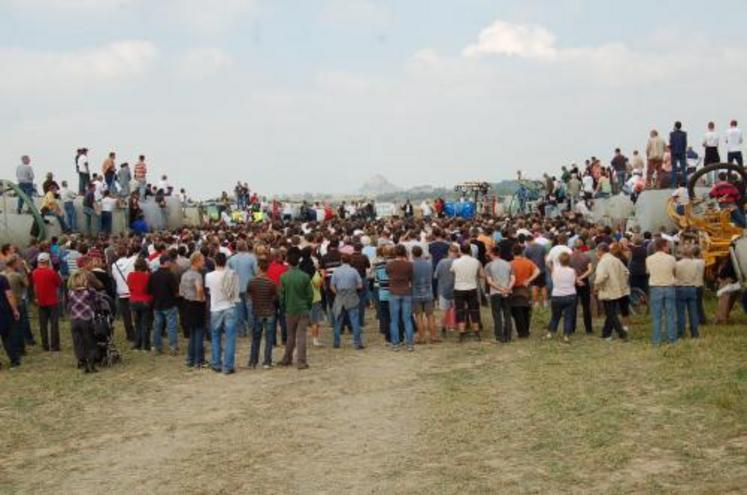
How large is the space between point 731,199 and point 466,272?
6756mm

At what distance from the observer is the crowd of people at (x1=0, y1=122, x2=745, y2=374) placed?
1494cm

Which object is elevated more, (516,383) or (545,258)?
(545,258)

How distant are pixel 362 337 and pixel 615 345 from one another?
479cm

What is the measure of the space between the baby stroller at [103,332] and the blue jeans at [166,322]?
2.80 ft

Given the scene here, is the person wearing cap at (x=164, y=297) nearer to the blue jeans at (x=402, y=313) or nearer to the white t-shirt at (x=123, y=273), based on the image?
the white t-shirt at (x=123, y=273)

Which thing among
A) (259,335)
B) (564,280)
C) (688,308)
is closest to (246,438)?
(259,335)

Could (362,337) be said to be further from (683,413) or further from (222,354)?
(683,413)

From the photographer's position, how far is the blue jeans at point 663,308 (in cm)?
1516

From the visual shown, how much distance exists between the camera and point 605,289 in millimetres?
15977

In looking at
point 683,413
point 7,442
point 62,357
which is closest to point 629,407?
point 683,413

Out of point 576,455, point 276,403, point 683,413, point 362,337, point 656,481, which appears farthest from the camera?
point 362,337

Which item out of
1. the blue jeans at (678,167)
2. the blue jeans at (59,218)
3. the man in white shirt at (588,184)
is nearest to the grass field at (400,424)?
the blue jeans at (678,167)

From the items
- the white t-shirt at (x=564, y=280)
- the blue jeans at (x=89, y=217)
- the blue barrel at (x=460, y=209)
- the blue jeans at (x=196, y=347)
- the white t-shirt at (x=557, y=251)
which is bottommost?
the blue jeans at (x=196, y=347)

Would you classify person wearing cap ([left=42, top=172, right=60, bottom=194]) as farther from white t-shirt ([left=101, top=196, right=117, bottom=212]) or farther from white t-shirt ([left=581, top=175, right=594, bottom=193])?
white t-shirt ([left=581, top=175, right=594, bottom=193])
